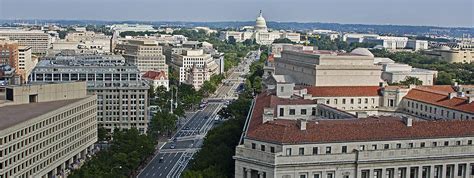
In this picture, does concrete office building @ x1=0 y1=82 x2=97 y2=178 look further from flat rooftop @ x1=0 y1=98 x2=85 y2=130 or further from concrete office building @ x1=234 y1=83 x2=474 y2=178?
concrete office building @ x1=234 y1=83 x2=474 y2=178

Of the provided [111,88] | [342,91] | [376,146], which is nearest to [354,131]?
[376,146]

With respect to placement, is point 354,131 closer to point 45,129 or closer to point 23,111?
point 45,129

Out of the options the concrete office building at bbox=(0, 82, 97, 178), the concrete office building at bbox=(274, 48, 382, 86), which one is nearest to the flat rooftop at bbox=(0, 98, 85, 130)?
the concrete office building at bbox=(0, 82, 97, 178)

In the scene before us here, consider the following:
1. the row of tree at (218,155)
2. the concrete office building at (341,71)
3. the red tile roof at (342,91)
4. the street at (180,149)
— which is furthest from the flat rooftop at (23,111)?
the concrete office building at (341,71)

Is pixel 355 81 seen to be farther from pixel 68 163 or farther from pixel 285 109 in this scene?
pixel 68 163

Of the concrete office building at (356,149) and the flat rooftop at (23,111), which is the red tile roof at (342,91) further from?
the concrete office building at (356,149)

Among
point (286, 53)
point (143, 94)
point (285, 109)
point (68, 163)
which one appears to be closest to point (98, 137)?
point (143, 94)
